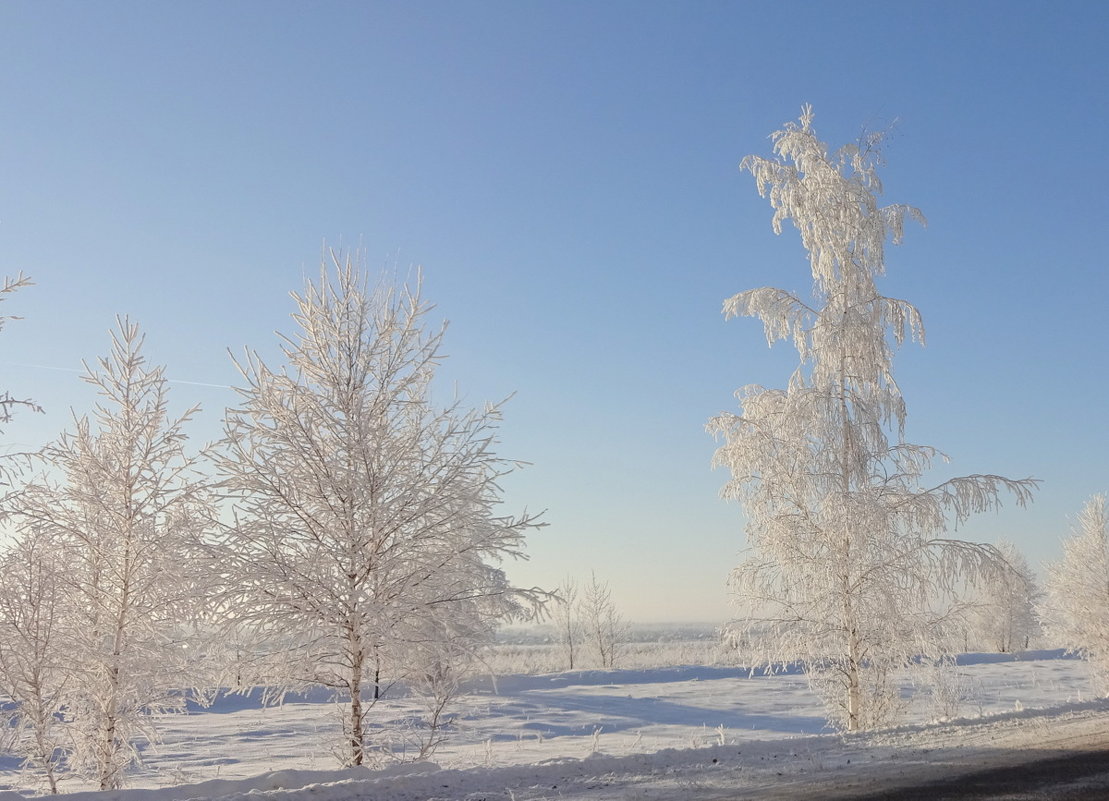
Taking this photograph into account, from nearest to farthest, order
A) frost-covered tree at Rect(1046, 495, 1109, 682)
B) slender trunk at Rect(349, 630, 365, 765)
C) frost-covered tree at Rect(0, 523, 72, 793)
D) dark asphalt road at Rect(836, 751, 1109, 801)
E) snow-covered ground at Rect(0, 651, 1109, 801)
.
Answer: dark asphalt road at Rect(836, 751, 1109, 801)
snow-covered ground at Rect(0, 651, 1109, 801)
slender trunk at Rect(349, 630, 365, 765)
frost-covered tree at Rect(0, 523, 72, 793)
frost-covered tree at Rect(1046, 495, 1109, 682)

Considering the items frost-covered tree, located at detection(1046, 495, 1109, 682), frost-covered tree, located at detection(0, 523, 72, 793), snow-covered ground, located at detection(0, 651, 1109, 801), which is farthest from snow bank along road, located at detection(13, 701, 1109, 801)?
frost-covered tree, located at detection(1046, 495, 1109, 682)

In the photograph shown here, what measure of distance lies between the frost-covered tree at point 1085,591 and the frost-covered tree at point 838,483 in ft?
60.9

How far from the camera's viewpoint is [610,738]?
2648 centimetres

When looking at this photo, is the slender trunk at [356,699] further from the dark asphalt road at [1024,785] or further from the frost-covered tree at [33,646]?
the dark asphalt road at [1024,785]

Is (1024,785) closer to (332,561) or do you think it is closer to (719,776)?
(719,776)

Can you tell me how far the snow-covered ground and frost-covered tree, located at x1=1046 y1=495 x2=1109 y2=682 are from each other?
2.55 m

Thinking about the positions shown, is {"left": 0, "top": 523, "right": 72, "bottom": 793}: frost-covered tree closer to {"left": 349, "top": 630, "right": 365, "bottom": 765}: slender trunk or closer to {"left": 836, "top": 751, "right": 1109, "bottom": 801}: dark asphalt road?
{"left": 349, "top": 630, "right": 365, "bottom": 765}: slender trunk

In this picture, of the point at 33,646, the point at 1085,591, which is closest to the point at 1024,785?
the point at 33,646

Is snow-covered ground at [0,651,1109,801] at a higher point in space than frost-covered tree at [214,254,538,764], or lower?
lower

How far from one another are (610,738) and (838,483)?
1553cm

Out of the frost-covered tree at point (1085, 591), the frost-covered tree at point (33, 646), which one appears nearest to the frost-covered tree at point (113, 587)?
the frost-covered tree at point (33, 646)

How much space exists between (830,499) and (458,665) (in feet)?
23.8

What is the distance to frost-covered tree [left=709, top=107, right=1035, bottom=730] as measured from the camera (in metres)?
14.2

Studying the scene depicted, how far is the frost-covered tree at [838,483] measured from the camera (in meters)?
14.2
